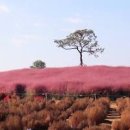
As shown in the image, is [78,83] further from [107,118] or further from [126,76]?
[107,118]

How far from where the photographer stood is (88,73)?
113ft

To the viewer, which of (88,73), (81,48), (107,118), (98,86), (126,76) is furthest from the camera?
(81,48)

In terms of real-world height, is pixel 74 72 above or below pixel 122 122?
above

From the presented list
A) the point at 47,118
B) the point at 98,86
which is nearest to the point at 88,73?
the point at 98,86

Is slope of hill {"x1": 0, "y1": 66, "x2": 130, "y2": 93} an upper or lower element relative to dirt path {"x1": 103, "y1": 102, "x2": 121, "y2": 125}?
upper

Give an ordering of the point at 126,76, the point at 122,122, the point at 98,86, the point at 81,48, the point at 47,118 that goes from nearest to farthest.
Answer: the point at 122,122 < the point at 47,118 < the point at 98,86 < the point at 126,76 < the point at 81,48

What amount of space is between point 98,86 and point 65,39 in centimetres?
2565

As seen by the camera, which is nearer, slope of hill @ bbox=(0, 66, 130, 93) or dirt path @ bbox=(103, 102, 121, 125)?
dirt path @ bbox=(103, 102, 121, 125)

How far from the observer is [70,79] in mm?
32594

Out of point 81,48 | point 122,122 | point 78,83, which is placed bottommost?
point 122,122

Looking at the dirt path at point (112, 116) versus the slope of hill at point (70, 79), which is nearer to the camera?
the dirt path at point (112, 116)

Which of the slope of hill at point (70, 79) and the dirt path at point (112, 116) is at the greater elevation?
the slope of hill at point (70, 79)

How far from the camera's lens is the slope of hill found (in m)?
30.6

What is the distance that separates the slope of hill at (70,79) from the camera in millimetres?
30625
